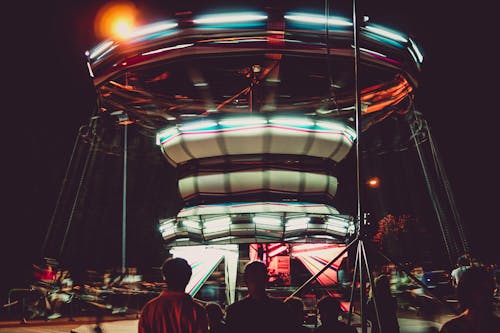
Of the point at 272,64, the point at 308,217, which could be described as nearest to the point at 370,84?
the point at 272,64

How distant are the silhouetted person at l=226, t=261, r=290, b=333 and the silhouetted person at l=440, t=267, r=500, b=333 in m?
1.40

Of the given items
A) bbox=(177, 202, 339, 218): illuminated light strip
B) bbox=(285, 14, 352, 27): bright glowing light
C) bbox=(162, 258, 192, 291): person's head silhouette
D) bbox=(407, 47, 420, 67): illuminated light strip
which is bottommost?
bbox=(162, 258, 192, 291): person's head silhouette

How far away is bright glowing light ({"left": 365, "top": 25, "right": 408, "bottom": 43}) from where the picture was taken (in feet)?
48.2

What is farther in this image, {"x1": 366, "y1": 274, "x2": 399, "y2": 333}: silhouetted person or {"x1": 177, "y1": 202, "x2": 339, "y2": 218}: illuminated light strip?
{"x1": 177, "y1": 202, "x2": 339, "y2": 218}: illuminated light strip

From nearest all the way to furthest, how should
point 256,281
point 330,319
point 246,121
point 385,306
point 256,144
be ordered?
point 256,281, point 330,319, point 385,306, point 246,121, point 256,144

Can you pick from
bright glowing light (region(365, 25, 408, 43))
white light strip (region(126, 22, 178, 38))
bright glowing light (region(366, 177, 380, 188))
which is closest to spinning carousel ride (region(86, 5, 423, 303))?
bright glowing light (region(365, 25, 408, 43))

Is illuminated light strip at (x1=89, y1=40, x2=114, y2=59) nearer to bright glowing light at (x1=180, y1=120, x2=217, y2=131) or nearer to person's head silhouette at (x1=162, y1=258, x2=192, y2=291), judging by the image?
bright glowing light at (x1=180, y1=120, x2=217, y2=131)

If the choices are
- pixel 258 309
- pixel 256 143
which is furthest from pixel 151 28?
pixel 258 309

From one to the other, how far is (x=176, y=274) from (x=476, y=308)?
269 cm

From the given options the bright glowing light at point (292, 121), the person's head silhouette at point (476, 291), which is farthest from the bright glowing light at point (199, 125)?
the person's head silhouette at point (476, 291)

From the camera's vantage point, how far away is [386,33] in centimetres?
1502

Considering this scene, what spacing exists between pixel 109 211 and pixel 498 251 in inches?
1518

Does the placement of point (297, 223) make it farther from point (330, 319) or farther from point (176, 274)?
point (176, 274)

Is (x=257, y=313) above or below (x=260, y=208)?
below
